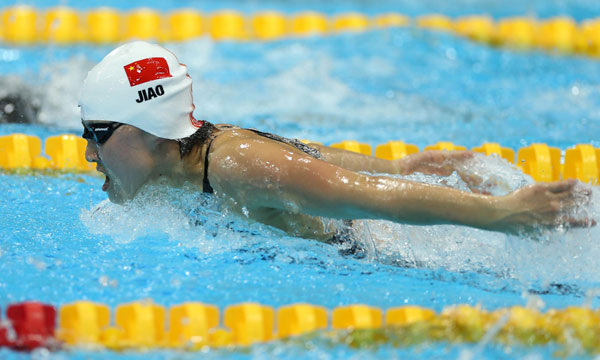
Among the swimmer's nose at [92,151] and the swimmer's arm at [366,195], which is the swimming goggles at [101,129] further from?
the swimmer's arm at [366,195]

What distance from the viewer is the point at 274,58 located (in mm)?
6332

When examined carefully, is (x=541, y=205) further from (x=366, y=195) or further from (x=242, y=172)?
(x=242, y=172)

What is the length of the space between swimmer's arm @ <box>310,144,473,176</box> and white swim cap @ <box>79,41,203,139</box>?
72 centimetres

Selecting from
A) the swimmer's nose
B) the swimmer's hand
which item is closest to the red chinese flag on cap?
the swimmer's nose

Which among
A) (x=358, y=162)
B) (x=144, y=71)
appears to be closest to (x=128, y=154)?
(x=144, y=71)

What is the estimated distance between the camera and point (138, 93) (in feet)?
8.51

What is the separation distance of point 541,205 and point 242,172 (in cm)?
93

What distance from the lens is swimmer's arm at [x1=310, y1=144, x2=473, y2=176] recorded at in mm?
3141

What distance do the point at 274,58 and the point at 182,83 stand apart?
3.72 metres

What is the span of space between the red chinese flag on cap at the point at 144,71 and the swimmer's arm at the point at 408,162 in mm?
777

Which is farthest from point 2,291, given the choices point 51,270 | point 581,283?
point 581,283

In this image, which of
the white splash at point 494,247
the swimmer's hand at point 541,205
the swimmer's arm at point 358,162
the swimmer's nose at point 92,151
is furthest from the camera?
the swimmer's arm at point 358,162

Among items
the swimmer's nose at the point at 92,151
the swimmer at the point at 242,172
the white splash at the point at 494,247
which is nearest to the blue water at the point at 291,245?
the white splash at the point at 494,247

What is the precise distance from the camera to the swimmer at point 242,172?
7.64ft
